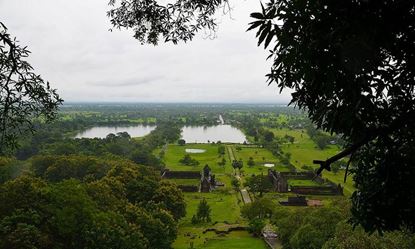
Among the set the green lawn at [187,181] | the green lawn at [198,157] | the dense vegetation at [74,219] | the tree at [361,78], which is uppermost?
the tree at [361,78]

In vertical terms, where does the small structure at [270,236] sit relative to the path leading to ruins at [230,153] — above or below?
below

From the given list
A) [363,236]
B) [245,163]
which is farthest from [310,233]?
[245,163]

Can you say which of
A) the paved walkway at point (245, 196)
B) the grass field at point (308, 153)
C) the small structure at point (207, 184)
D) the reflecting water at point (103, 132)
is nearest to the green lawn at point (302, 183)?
the grass field at point (308, 153)

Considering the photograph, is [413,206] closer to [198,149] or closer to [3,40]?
[3,40]

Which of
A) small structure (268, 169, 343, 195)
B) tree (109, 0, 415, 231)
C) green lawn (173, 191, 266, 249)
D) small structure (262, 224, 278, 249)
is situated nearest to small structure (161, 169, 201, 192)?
green lawn (173, 191, 266, 249)

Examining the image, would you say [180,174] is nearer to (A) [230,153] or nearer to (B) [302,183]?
(B) [302,183]

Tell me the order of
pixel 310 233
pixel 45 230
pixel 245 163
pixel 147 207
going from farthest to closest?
1. pixel 245 163
2. pixel 147 207
3. pixel 310 233
4. pixel 45 230

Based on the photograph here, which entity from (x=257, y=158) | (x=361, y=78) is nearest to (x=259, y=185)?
(x=257, y=158)

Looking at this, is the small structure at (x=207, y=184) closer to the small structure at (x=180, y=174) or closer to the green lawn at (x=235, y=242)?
the small structure at (x=180, y=174)

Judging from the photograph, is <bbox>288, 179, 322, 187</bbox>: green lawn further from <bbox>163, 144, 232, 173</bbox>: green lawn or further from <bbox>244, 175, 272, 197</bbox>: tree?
<bbox>163, 144, 232, 173</bbox>: green lawn
